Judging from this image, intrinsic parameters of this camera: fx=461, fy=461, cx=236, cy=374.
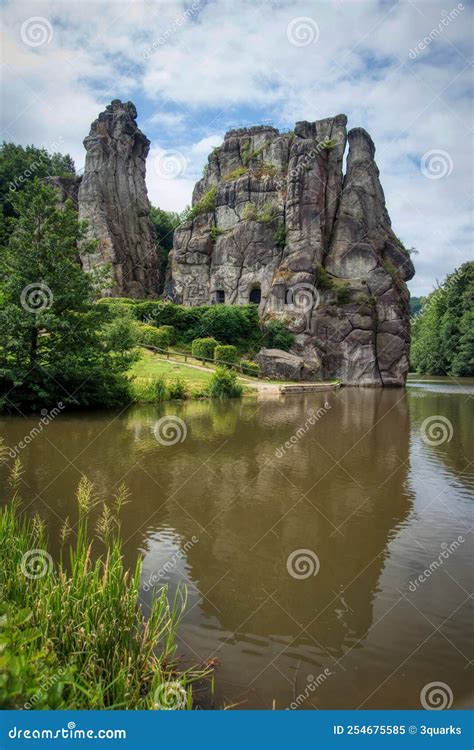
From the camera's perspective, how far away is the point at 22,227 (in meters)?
18.0

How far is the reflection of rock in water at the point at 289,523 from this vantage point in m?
5.23

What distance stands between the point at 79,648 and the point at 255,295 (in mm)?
50202

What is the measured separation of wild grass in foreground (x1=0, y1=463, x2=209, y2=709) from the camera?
2.91 metres

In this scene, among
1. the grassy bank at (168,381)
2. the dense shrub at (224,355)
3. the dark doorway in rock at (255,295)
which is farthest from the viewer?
the dark doorway in rock at (255,295)

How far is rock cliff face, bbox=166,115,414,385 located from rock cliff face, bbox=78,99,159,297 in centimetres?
468

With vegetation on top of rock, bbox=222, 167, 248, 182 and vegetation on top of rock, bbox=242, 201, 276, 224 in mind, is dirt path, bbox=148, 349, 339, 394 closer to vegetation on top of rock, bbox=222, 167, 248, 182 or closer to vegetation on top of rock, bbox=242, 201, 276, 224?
vegetation on top of rock, bbox=242, 201, 276, 224

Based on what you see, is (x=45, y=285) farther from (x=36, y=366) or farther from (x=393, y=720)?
(x=393, y=720)

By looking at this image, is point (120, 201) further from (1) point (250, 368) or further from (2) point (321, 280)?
(1) point (250, 368)

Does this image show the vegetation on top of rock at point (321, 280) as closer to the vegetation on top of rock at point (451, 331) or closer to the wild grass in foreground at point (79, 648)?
the vegetation on top of rock at point (451, 331)

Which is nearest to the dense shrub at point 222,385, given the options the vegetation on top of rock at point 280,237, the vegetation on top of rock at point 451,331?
the vegetation on top of rock at point 280,237

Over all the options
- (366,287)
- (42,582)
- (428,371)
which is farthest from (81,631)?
(428,371)

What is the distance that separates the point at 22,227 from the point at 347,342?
3465 cm

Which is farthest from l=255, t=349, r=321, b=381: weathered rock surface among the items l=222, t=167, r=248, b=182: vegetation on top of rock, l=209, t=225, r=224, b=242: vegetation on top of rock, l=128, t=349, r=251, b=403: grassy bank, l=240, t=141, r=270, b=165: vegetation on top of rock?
l=240, t=141, r=270, b=165: vegetation on top of rock

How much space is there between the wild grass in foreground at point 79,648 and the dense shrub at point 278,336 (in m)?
41.8
